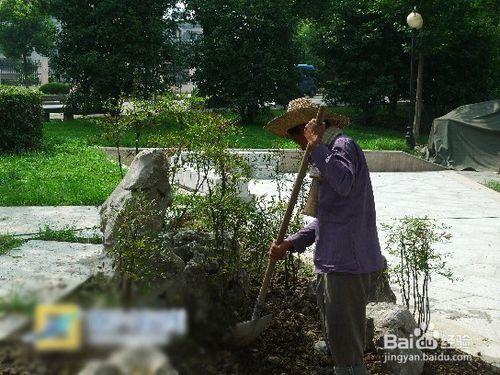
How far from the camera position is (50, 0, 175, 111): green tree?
20312 mm

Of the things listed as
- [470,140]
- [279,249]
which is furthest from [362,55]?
[279,249]

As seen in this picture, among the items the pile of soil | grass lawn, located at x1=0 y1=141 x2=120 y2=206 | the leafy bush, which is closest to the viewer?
the pile of soil

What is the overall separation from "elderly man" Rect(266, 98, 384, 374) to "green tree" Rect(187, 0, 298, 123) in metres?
18.4

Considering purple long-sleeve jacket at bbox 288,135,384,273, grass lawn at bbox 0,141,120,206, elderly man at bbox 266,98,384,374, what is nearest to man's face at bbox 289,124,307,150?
elderly man at bbox 266,98,384,374

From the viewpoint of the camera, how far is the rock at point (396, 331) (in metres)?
3.87

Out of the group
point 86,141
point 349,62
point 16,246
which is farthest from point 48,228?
point 349,62

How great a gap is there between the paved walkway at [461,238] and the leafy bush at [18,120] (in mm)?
5368

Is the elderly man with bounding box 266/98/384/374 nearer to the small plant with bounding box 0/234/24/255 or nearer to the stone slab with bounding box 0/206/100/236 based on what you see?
the small plant with bounding box 0/234/24/255

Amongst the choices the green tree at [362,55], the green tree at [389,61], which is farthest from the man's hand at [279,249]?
the green tree at [362,55]

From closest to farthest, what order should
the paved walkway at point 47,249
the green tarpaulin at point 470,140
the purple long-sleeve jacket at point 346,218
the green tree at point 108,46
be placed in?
the purple long-sleeve jacket at point 346,218, the paved walkway at point 47,249, the green tarpaulin at point 470,140, the green tree at point 108,46

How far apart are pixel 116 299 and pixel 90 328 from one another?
115 mm

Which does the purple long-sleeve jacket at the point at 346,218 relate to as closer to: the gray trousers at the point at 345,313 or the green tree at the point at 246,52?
the gray trousers at the point at 345,313

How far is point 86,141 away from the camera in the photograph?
16.1 m

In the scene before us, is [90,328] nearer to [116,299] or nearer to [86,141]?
[116,299]
